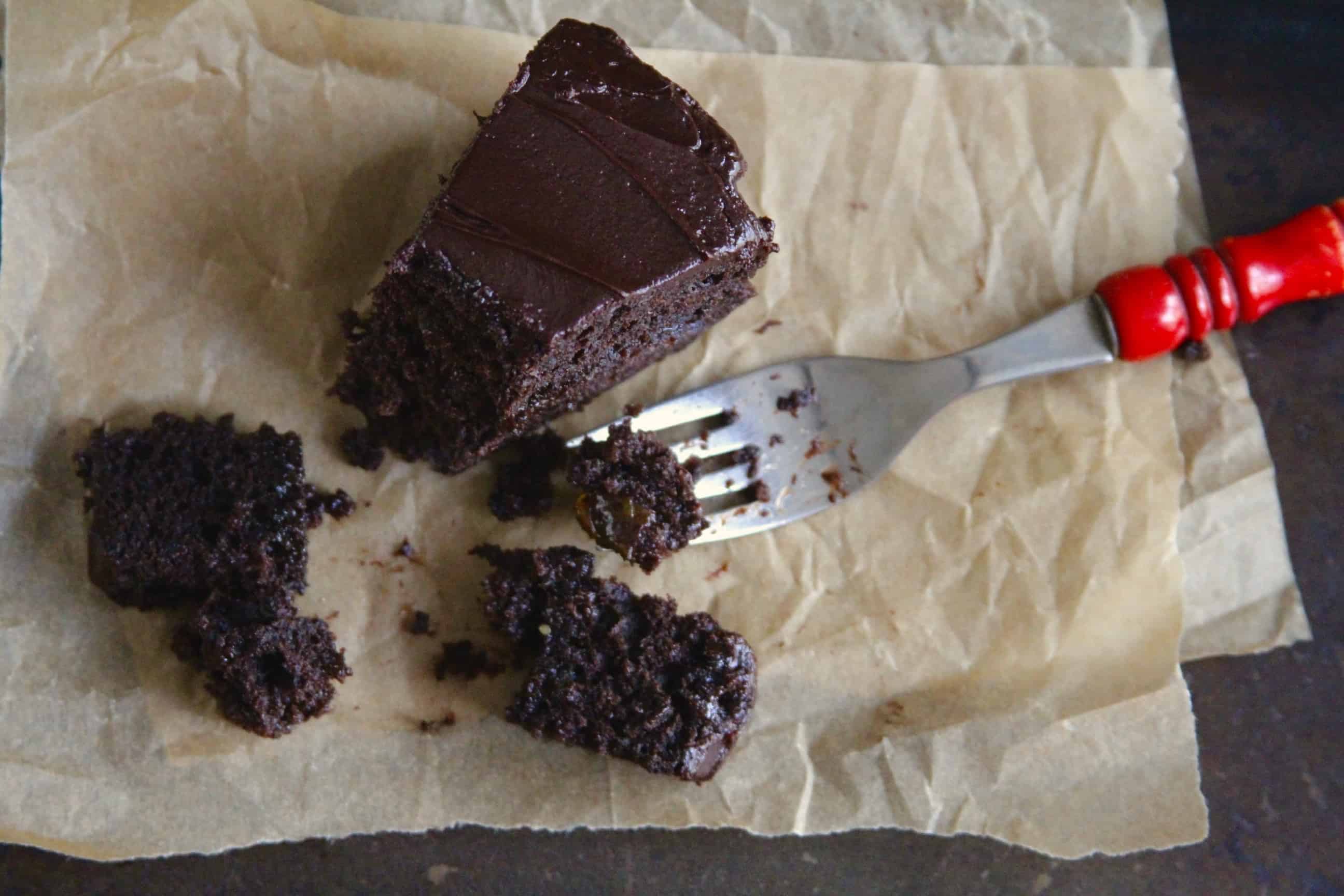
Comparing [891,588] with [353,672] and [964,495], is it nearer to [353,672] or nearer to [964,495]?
[964,495]

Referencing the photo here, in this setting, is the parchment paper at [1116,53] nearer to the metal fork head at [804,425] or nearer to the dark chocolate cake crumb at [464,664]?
the metal fork head at [804,425]

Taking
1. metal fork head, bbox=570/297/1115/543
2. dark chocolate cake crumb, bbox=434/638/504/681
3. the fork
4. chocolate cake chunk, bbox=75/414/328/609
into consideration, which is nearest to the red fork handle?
the fork

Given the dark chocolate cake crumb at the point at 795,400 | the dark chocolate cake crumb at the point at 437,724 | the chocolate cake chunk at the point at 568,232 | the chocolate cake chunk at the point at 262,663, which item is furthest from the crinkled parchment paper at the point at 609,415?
the chocolate cake chunk at the point at 568,232

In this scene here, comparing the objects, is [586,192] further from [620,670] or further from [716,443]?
[620,670]

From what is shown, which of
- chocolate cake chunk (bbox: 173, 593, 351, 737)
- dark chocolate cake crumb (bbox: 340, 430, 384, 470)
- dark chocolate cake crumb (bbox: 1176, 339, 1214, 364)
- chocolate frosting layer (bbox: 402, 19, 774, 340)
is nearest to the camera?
chocolate frosting layer (bbox: 402, 19, 774, 340)

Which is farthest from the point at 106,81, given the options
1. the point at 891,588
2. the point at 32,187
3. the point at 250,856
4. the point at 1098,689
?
the point at 1098,689

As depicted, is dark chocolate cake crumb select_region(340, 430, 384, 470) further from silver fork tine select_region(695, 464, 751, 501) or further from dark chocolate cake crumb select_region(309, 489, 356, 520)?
silver fork tine select_region(695, 464, 751, 501)

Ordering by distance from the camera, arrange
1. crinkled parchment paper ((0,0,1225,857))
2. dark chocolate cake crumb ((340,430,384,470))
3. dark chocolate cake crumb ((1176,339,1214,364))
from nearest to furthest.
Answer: crinkled parchment paper ((0,0,1225,857)) → dark chocolate cake crumb ((340,430,384,470)) → dark chocolate cake crumb ((1176,339,1214,364))
